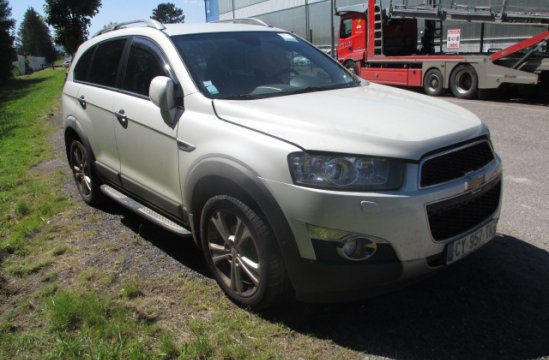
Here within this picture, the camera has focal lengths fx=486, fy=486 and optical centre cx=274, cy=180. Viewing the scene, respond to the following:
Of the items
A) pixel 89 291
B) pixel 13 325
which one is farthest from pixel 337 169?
pixel 13 325

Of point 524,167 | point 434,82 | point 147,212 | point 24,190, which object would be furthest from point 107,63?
point 434,82

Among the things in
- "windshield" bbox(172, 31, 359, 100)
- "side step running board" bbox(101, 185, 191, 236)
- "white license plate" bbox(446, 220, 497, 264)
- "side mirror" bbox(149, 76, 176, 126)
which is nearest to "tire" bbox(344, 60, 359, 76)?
"windshield" bbox(172, 31, 359, 100)

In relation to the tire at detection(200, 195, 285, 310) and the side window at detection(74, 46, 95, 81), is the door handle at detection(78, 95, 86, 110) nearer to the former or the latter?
the side window at detection(74, 46, 95, 81)

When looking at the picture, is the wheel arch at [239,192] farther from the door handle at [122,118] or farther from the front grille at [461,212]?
the door handle at [122,118]

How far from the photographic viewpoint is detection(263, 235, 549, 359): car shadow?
2680mm

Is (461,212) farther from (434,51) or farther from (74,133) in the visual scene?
(434,51)

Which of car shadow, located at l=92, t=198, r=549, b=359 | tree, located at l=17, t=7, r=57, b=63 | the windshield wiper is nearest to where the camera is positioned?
car shadow, located at l=92, t=198, r=549, b=359

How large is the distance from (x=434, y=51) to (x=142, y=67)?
50.5 feet

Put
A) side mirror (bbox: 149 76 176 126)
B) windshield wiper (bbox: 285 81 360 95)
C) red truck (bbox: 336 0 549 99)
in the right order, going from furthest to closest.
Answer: red truck (bbox: 336 0 549 99), windshield wiper (bbox: 285 81 360 95), side mirror (bbox: 149 76 176 126)

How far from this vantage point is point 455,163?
274 centimetres

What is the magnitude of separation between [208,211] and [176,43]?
1370mm

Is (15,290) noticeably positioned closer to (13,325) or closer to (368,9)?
(13,325)

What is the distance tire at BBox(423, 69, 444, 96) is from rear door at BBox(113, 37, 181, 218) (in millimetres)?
12024

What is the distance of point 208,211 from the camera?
313 cm
